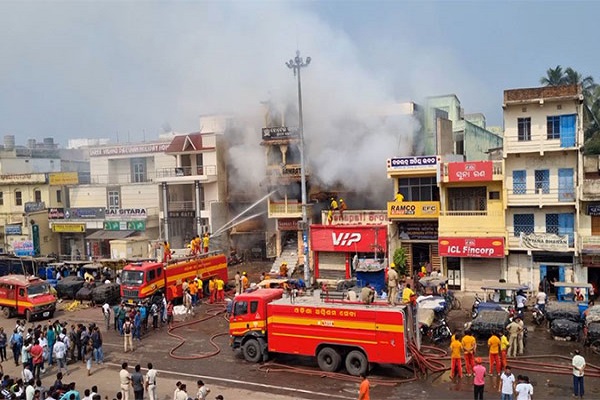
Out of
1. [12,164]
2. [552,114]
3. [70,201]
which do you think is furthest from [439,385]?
[12,164]

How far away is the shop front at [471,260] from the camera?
29.5m

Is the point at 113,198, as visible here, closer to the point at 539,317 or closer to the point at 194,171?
the point at 194,171

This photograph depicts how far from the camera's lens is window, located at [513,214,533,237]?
29.9m

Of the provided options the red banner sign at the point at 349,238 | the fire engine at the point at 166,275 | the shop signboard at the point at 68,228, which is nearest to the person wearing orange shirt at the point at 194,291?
the fire engine at the point at 166,275

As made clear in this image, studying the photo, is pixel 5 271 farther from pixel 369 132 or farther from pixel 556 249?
pixel 556 249

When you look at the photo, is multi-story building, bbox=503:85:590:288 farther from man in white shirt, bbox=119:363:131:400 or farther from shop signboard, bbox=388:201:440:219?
man in white shirt, bbox=119:363:131:400

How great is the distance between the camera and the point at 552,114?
2914 centimetres

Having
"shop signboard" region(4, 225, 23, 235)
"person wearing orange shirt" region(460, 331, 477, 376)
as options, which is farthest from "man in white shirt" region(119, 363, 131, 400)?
"shop signboard" region(4, 225, 23, 235)

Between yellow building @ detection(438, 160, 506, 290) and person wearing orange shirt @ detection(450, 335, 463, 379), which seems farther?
yellow building @ detection(438, 160, 506, 290)

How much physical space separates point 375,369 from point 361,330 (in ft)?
6.24

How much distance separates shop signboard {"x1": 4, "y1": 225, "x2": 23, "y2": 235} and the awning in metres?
5.92

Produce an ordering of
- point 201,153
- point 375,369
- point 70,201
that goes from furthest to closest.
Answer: point 70,201, point 201,153, point 375,369

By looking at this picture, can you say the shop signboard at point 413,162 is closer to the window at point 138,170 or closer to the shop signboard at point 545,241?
the shop signboard at point 545,241

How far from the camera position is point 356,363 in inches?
693
